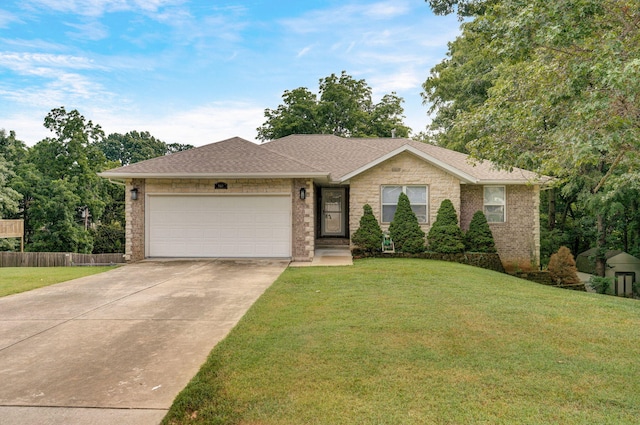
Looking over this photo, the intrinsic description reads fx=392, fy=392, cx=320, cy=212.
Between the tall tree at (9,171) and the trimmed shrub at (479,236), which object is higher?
the tall tree at (9,171)

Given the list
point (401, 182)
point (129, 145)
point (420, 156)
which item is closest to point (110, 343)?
point (401, 182)

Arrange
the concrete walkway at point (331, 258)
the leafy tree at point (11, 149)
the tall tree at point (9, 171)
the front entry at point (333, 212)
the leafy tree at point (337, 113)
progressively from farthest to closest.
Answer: the leafy tree at point (337, 113) → the leafy tree at point (11, 149) → the tall tree at point (9, 171) → the front entry at point (333, 212) → the concrete walkway at point (331, 258)

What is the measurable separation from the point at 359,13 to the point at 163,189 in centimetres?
945

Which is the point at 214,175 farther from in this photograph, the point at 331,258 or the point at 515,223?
the point at 515,223

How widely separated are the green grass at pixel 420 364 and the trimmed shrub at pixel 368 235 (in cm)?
622

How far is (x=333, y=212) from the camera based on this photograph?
1670 centimetres

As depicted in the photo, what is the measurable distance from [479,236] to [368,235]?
155 inches

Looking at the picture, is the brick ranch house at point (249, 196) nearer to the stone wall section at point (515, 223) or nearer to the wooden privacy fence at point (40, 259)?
the stone wall section at point (515, 223)

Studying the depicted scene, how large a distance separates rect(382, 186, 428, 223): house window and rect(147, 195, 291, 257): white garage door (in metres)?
4.02

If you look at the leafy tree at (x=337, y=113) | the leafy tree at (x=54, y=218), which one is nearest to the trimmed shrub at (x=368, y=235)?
the leafy tree at (x=54, y=218)

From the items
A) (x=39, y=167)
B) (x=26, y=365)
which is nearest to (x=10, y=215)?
(x=39, y=167)

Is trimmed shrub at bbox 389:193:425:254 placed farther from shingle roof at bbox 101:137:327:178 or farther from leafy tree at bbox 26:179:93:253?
leafy tree at bbox 26:179:93:253

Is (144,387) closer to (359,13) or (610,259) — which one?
(359,13)

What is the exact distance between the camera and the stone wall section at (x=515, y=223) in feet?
48.5
